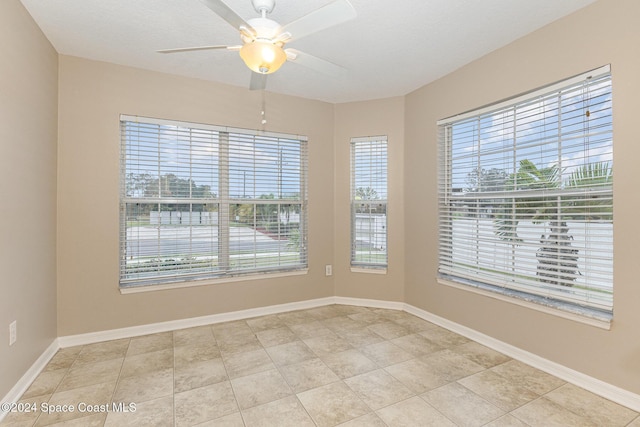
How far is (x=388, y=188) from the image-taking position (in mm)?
3756

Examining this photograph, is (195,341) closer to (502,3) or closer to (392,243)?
(392,243)

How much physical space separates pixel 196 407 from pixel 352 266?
2390 mm

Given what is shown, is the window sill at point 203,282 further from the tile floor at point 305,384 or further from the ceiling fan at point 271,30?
the ceiling fan at point 271,30

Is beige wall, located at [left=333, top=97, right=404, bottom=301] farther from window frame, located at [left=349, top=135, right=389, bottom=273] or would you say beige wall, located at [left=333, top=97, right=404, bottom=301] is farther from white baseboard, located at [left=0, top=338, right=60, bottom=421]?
white baseboard, located at [left=0, top=338, right=60, bottom=421]

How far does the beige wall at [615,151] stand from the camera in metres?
1.88

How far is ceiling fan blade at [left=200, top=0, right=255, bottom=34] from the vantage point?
1.42 metres

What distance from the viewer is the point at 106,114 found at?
2.83 meters

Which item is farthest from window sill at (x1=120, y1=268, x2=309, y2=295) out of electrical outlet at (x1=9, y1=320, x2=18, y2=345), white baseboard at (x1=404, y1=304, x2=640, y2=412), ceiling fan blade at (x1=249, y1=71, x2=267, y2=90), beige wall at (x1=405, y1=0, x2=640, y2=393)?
ceiling fan blade at (x1=249, y1=71, x2=267, y2=90)

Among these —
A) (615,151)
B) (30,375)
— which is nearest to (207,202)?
(30,375)

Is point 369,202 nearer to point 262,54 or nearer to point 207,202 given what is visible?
point 207,202

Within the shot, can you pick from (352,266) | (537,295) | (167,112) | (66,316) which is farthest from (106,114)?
(537,295)

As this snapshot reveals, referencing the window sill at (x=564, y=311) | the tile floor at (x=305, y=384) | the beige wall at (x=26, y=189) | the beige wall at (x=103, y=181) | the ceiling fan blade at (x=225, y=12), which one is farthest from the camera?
the beige wall at (x=103, y=181)

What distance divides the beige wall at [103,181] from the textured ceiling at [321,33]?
0.58 feet

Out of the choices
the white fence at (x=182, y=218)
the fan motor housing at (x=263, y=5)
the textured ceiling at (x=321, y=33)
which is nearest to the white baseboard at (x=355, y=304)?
the white fence at (x=182, y=218)
